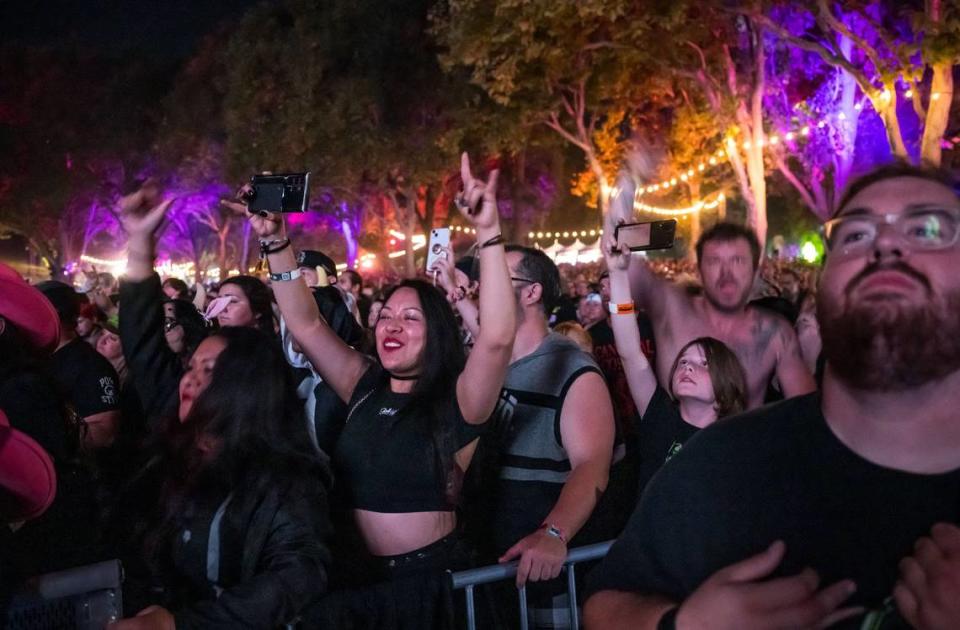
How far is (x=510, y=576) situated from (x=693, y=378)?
1.45 metres

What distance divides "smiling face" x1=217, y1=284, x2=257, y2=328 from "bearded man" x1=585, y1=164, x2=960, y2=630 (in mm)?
3806

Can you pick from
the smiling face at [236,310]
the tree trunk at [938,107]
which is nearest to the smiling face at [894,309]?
the smiling face at [236,310]

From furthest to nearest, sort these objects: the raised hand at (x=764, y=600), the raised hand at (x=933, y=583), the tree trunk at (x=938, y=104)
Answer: the tree trunk at (x=938, y=104), the raised hand at (x=764, y=600), the raised hand at (x=933, y=583)

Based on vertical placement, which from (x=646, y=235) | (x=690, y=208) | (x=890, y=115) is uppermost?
(x=690, y=208)

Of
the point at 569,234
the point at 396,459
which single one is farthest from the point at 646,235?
the point at 569,234

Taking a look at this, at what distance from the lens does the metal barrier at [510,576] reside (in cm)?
315

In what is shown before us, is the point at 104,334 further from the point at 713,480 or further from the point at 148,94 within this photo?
the point at 148,94

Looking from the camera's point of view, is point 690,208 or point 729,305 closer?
point 729,305

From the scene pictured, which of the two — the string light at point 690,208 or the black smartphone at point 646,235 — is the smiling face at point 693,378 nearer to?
the black smartphone at point 646,235

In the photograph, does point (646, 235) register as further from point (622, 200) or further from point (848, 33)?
point (848, 33)

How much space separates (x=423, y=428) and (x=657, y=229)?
1.67m

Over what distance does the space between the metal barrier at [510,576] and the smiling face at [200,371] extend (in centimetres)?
119

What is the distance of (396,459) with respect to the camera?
3.39m

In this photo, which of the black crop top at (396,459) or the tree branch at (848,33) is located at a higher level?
the tree branch at (848,33)
